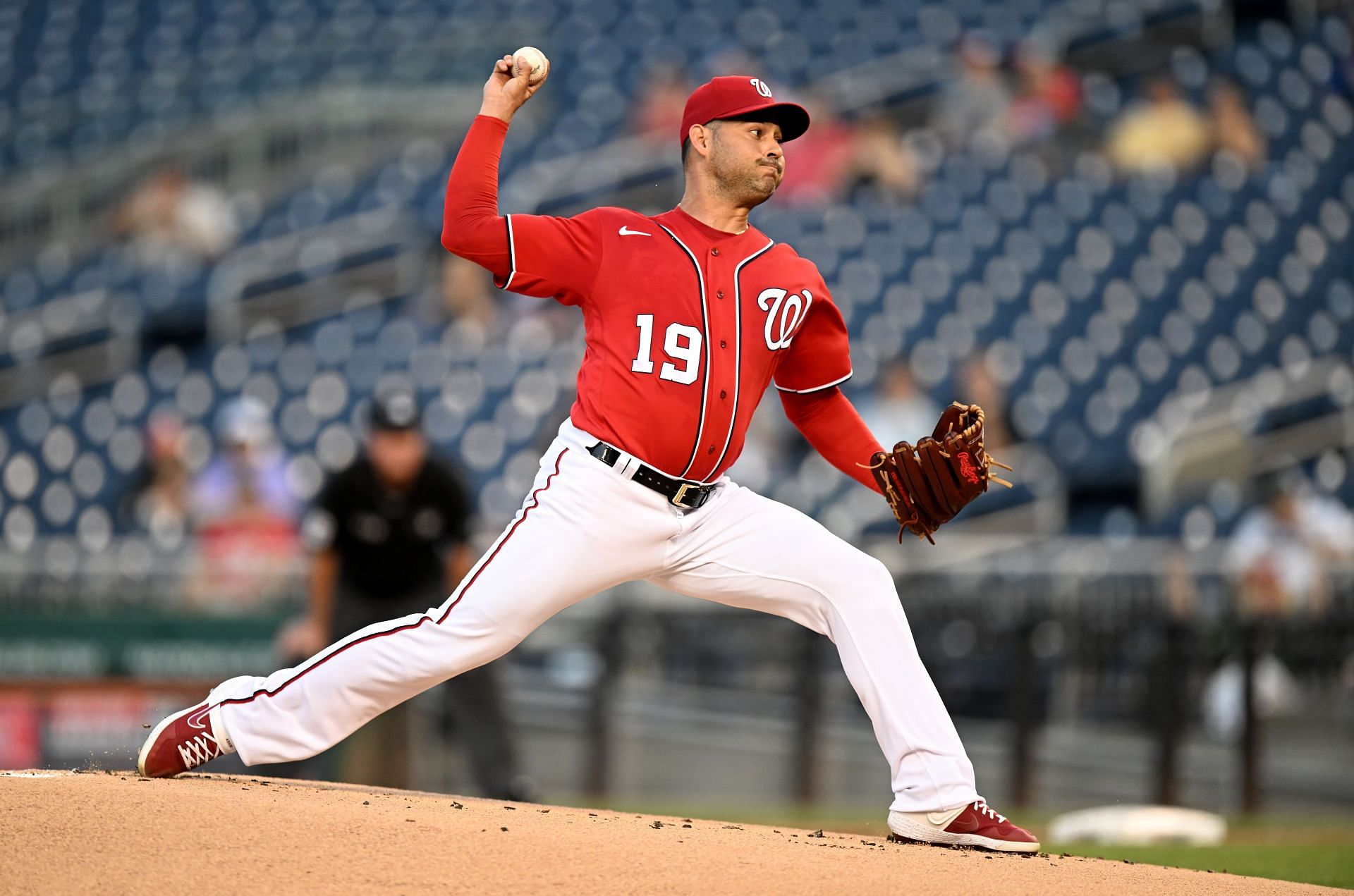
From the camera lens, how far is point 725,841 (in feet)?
11.6

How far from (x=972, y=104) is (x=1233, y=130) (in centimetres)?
211

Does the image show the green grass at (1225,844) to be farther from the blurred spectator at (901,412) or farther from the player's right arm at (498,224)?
the blurred spectator at (901,412)

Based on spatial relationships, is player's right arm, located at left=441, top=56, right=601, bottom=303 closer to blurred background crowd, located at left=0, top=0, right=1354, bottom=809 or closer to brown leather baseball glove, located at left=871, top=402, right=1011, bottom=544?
brown leather baseball glove, located at left=871, top=402, right=1011, bottom=544

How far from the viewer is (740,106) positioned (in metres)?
3.73

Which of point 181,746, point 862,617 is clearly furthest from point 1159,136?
point 181,746

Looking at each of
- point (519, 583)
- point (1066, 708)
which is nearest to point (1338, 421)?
point (1066, 708)

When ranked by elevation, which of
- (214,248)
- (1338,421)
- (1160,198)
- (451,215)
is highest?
(1160,198)

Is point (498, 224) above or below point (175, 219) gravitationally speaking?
below

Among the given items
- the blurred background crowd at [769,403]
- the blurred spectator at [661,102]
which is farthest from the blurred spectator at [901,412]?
the blurred spectator at [661,102]

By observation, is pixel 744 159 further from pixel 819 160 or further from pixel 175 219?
pixel 175 219

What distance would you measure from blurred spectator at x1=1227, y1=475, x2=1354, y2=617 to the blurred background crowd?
35mm

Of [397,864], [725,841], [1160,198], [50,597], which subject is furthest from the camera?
[1160,198]

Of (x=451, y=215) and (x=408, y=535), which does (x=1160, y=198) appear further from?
(x=451, y=215)

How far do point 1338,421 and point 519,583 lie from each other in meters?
8.91
